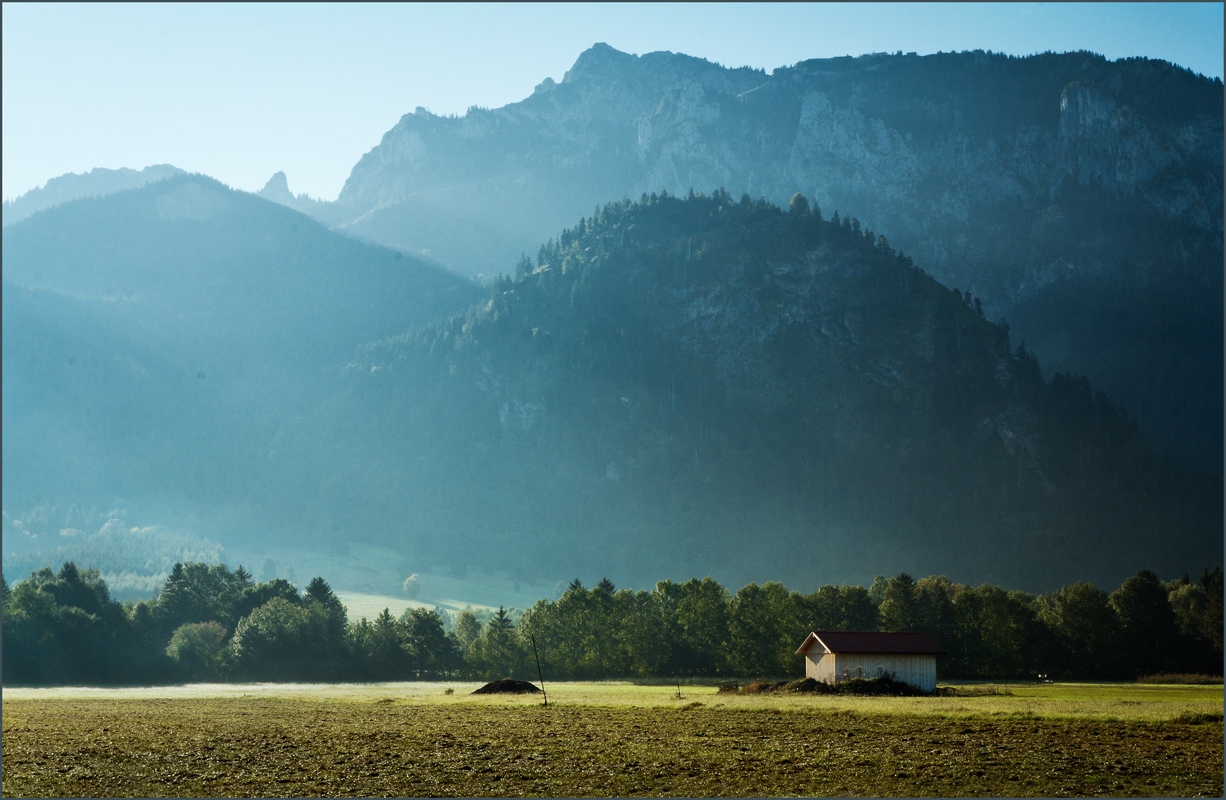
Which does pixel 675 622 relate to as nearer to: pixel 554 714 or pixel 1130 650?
pixel 1130 650

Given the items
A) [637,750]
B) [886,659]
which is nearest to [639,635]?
[886,659]

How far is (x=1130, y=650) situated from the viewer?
110 meters

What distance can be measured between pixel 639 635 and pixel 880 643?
5040cm

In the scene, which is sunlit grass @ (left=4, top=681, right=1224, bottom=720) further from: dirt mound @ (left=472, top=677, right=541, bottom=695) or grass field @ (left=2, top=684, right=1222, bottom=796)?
dirt mound @ (left=472, top=677, right=541, bottom=695)

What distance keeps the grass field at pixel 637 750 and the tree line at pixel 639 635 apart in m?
50.6

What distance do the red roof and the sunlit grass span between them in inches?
252

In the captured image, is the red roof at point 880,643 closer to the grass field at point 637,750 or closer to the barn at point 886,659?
the barn at point 886,659

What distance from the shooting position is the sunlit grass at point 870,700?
54406 millimetres

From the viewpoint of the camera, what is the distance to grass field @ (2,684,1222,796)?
97.5ft

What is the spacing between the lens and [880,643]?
252ft

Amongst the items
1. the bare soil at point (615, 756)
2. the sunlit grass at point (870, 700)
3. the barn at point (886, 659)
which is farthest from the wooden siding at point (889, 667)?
the bare soil at point (615, 756)

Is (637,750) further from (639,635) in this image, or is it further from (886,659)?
(639,635)

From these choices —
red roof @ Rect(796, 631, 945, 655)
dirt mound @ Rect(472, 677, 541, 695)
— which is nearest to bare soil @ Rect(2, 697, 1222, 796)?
red roof @ Rect(796, 631, 945, 655)

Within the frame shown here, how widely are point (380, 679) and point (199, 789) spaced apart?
96.6m
